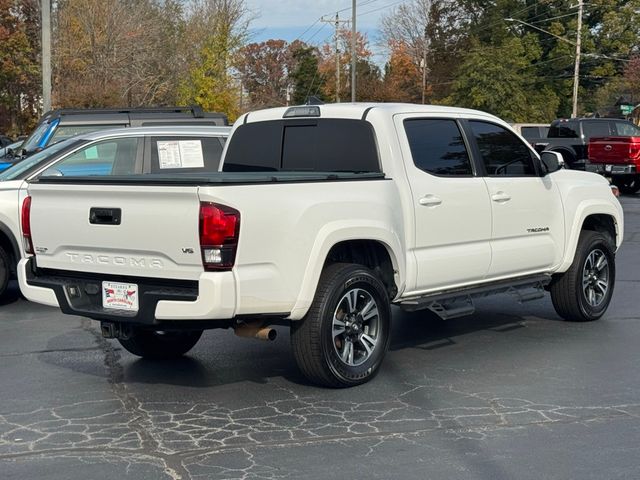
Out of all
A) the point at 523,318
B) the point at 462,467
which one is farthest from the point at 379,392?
the point at 523,318

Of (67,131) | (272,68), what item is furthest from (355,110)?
(272,68)

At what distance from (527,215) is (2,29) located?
3389 cm

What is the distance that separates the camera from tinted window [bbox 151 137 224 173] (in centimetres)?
1063

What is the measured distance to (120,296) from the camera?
626cm

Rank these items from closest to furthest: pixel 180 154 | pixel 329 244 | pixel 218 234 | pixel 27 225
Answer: pixel 218 234
pixel 329 244
pixel 27 225
pixel 180 154

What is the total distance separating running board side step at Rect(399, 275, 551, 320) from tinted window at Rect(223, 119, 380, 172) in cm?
106

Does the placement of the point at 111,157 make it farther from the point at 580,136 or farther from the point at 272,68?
the point at 272,68

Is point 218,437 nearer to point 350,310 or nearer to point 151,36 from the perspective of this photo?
point 350,310

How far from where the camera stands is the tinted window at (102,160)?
1037 cm

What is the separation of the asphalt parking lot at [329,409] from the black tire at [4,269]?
4.08ft

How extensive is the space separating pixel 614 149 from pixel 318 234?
19235 millimetres

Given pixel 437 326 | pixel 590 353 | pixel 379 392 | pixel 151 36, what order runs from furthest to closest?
pixel 151 36 < pixel 437 326 < pixel 590 353 < pixel 379 392

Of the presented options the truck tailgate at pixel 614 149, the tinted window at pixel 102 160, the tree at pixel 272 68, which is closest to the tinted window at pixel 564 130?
the truck tailgate at pixel 614 149

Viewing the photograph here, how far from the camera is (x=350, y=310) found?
6660 mm
